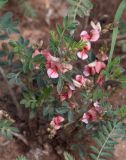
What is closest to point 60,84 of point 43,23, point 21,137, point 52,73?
point 52,73

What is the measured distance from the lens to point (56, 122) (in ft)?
5.91

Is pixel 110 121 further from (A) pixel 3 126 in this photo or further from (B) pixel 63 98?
(A) pixel 3 126

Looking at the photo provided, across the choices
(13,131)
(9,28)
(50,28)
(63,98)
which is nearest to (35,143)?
(13,131)

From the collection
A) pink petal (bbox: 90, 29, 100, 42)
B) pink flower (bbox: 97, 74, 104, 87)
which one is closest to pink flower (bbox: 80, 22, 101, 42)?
pink petal (bbox: 90, 29, 100, 42)

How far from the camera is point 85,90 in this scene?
1.67 meters

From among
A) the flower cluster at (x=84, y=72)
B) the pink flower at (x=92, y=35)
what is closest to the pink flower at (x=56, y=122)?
the flower cluster at (x=84, y=72)

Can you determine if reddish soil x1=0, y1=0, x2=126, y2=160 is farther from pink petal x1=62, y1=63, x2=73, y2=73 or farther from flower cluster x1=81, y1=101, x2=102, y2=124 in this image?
pink petal x1=62, y1=63, x2=73, y2=73

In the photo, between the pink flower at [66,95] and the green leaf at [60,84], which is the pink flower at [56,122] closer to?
the pink flower at [66,95]

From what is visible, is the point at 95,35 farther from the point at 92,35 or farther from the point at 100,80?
the point at 100,80

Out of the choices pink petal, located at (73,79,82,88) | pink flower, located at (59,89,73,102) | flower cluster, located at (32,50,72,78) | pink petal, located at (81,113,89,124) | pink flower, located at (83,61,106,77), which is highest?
flower cluster, located at (32,50,72,78)

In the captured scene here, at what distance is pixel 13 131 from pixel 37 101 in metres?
0.16

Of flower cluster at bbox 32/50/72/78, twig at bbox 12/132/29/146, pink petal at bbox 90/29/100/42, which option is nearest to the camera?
flower cluster at bbox 32/50/72/78

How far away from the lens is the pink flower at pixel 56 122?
179 centimetres

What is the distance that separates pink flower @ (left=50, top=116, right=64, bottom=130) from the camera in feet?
5.88
